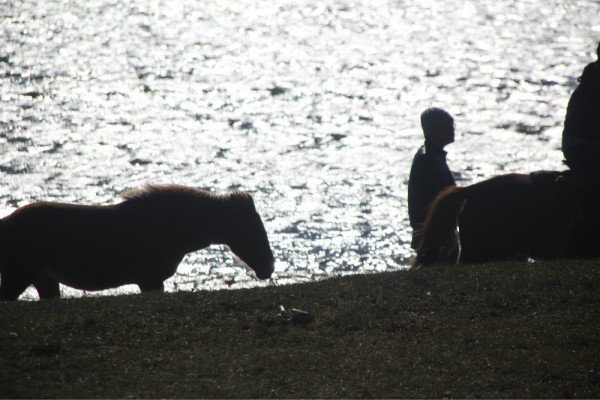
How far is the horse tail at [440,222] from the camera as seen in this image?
9.20 m

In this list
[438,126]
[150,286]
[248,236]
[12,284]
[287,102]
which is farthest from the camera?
[287,102]

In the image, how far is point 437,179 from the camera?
9.77m

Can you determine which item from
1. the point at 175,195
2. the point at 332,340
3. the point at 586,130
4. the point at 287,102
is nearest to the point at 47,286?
the point at 175,195

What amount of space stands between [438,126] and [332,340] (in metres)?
3.64

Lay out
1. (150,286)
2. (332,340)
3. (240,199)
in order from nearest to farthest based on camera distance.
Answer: (332,340) → (150,286) → (240,199)

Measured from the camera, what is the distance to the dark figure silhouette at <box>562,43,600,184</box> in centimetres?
910

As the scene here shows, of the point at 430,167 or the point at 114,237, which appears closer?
the point at 114,237

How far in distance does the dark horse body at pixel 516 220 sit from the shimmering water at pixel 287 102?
17.7ft

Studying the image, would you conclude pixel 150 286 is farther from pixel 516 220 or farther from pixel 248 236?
pixel 516 220

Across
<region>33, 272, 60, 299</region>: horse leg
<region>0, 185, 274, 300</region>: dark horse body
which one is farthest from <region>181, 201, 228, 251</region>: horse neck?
<region>33, 272, 60, 299</region>: horse leg

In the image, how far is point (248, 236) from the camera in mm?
10320

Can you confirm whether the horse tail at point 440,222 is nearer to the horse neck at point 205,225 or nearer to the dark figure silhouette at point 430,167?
the dark figure silhouette at point 430,167

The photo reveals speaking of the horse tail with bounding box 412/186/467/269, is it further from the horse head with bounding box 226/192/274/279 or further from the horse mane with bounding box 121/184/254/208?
the horse mane with bounding box 121/184/254/208

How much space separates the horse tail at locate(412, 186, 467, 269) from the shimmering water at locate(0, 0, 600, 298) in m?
5.08
